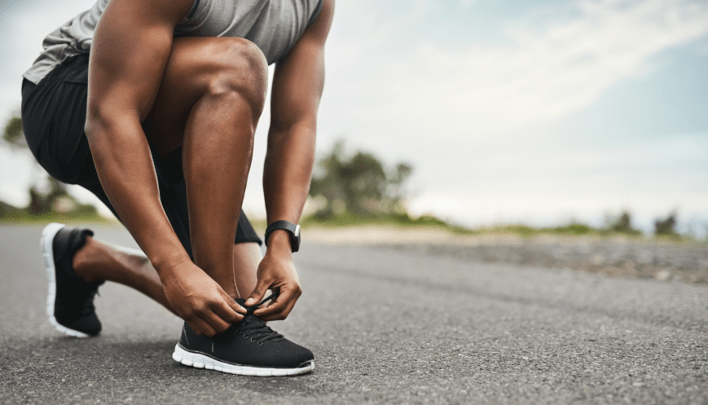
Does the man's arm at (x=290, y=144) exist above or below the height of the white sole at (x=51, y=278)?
above

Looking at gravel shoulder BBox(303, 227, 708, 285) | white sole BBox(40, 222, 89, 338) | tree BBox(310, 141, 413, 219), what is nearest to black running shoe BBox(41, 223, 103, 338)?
white sole BBox(40, 222, 89, 338)

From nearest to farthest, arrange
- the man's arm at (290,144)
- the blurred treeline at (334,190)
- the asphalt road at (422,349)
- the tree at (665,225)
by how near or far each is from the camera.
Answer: the asphalt road at (422,349)
the man's arm at (290,144)
the tree at (665,225)
the blurred treeline at (334,190)

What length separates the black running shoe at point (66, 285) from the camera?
1.80 metres

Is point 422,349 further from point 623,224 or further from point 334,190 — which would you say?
point 334,190

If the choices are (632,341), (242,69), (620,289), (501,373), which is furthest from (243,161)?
(620,289)

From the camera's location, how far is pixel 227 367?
1282 millimetres

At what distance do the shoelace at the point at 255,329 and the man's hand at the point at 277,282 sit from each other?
0.02 metres

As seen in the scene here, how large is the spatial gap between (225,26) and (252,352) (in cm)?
90

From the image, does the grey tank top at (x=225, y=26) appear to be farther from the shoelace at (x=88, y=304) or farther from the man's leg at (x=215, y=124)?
the shoelace at (x=88, y=304)

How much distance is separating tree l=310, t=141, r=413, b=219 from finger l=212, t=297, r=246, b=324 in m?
18.8

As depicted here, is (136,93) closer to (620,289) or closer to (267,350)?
(267,350)

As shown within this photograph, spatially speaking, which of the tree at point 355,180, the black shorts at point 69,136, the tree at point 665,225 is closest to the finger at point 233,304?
the black shorts at point 69,136

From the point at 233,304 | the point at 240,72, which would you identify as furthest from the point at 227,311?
the point at 240,72

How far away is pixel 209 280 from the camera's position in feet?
3.88
